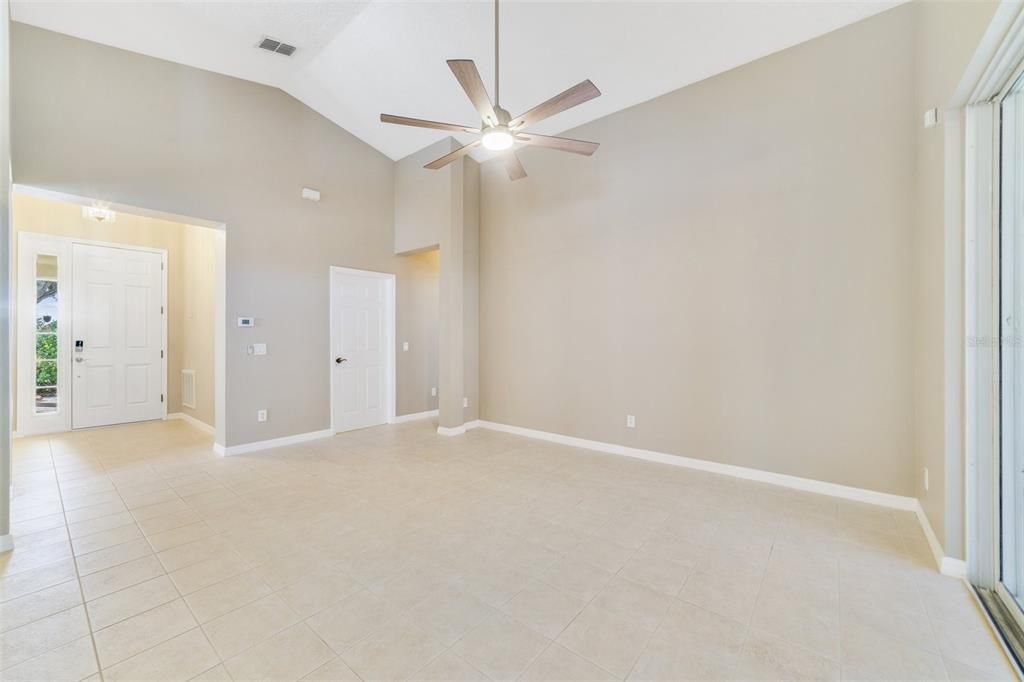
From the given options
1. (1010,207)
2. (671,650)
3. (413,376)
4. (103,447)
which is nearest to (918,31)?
(1010,207)

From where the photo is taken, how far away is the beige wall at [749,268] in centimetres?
296

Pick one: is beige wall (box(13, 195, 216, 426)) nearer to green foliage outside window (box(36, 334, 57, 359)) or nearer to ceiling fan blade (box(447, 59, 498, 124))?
green foliage outside window (box(36, 334, 57, 359))

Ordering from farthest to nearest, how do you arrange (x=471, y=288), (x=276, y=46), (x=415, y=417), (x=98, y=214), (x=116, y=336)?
1. (x=415, y=417)
2. (x=116, y=336)
3. (x=471, y=288)
4. (x=98, y=214)
5. (x=276, y=46)

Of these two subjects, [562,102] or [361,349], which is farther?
[361,349]

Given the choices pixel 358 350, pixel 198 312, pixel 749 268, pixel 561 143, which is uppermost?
pixel 561 143

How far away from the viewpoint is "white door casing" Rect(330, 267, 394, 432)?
5.25 meters

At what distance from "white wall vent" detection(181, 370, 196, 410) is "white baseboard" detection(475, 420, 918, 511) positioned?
4.92 metres

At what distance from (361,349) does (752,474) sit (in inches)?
186

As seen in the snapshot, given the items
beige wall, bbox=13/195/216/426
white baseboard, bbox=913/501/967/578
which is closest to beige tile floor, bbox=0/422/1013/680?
white baseboard, bbox=913/501/967/578

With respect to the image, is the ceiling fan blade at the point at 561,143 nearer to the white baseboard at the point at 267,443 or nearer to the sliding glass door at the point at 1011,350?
the sliding glass door at the point at 1011,350

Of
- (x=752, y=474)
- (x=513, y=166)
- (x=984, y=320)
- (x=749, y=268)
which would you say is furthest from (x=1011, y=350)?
(x=513, y=166)

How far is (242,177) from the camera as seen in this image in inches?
173

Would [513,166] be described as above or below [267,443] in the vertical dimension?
above

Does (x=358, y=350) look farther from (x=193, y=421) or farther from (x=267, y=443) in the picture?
(x=193, y=421)
